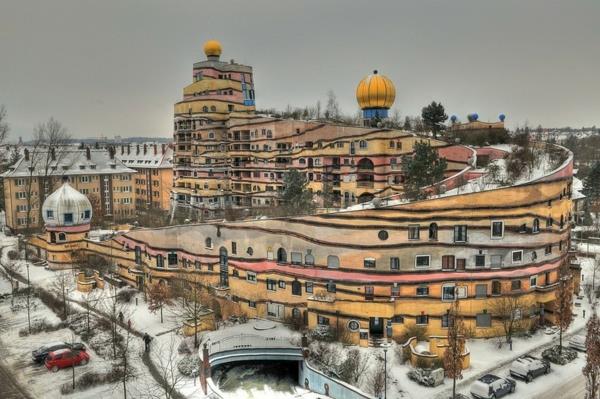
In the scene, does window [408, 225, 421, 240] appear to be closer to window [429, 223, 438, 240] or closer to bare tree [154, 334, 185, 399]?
window [429, 223, 438, 240]

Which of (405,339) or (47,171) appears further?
(47,171)

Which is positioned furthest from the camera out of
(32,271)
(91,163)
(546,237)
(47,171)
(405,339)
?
(91,163)

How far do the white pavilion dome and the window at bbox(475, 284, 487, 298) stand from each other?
128ft

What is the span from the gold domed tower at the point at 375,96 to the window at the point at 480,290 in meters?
22.5

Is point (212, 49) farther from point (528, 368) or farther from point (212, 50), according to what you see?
point (528, 368)

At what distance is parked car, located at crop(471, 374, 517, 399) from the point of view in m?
25.3

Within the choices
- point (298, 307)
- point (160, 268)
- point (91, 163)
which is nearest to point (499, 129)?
point (298, 307)

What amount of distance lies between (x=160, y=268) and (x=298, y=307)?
1380 cm

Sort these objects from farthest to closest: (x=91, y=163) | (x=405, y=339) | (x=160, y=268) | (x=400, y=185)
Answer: (x=91, y=163) → (x=400, y=185) → (x=160, y=268) → (x=405, y=339)

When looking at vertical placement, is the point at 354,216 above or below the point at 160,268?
above

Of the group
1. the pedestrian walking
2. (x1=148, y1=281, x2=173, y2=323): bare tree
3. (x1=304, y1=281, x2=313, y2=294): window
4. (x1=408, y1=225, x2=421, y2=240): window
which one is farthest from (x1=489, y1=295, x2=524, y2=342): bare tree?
(x1=148, y1=281, x2=173, y2=323): bare tree

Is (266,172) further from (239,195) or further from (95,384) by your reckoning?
(95,384)

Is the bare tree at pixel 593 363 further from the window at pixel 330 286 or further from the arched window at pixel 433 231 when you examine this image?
the window at pixel 330 286

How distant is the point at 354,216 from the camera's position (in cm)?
3262
